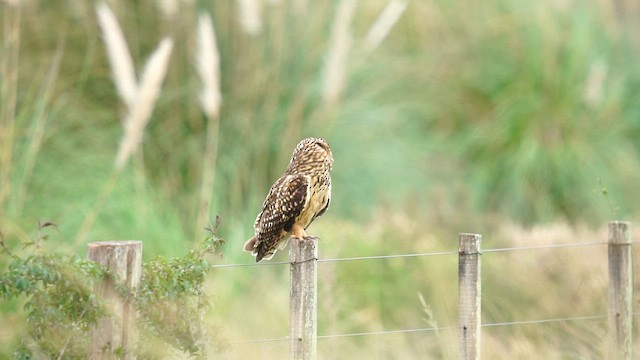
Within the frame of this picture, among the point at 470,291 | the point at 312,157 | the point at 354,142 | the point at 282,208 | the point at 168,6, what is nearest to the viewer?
the point at 470,291

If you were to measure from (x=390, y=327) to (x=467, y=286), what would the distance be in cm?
233

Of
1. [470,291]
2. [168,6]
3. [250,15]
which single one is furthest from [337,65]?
[470,291]

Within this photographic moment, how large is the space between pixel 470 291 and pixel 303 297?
0.74 meters

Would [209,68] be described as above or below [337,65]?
below

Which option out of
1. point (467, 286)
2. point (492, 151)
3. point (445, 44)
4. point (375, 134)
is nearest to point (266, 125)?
point (375, 134)

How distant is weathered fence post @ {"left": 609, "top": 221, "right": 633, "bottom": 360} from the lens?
5.70 meters

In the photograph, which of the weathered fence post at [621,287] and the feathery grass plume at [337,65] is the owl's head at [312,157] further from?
the feathery grass plume at [337,65]

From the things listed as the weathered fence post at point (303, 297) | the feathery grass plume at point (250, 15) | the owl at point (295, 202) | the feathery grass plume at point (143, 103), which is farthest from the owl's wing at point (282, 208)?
the feathery grass plume at point (250, 15)

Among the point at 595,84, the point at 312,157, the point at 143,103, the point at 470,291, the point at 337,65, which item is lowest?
the point at 470,291

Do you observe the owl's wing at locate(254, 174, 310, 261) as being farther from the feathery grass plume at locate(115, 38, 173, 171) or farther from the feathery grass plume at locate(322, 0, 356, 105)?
the feathery grass plume at locate(322, 0, 356, 105)

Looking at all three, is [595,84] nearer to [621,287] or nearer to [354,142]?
[354,142]

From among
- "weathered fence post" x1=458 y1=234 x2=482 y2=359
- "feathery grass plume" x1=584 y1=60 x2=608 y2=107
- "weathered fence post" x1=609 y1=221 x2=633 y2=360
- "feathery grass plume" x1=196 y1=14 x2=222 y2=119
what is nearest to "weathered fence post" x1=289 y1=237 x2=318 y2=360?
"weathered fence post" x1=458 y1=234 x2=482 y2=359

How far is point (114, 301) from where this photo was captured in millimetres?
4051

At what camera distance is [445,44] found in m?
11.3
